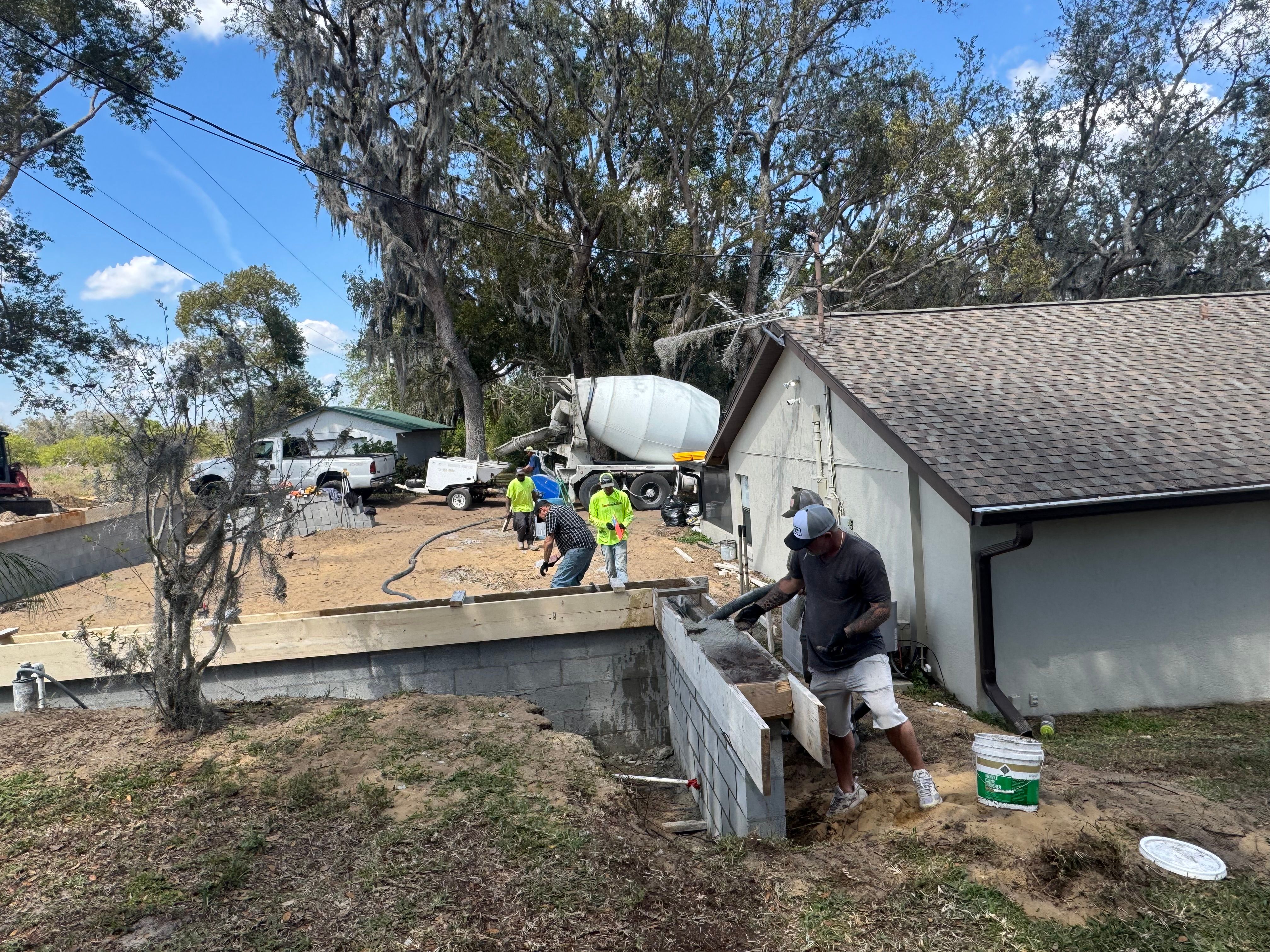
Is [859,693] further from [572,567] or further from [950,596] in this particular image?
[572,567]

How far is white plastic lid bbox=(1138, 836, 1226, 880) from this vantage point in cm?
341

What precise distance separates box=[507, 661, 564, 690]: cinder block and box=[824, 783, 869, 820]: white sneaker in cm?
326

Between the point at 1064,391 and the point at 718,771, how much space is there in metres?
6.21

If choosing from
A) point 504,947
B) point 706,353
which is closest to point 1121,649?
point 504,947

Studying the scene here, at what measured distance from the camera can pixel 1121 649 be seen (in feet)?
24.4

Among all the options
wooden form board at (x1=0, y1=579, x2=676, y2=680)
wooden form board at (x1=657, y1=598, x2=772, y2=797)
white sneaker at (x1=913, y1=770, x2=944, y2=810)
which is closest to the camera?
wooden form board at (x1=657, y1=598, x2=772, y2=797)

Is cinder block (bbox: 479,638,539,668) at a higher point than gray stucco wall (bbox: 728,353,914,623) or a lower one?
lower

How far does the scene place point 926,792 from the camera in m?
4.29

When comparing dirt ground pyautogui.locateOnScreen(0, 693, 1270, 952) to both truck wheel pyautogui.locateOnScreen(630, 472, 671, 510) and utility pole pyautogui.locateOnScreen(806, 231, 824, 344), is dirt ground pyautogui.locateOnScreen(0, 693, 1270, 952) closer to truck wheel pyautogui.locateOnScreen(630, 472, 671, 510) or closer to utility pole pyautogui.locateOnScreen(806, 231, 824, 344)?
utility pole pyautogui.locateOnScreen(806, 231, 824, 344)

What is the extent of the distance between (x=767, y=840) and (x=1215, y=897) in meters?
1.94

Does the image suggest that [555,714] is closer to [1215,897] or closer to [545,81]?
[1215,897]

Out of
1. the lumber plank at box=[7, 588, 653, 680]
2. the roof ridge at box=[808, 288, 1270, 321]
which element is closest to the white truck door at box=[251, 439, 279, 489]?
the lumber plank at box=[7, 588, 653, 680]

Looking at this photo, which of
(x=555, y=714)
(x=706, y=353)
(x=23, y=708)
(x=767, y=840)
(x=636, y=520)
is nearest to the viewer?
(x=767, y=840)

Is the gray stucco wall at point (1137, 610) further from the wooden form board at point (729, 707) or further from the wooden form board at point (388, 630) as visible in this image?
the wooden form board at point (388, 630)
